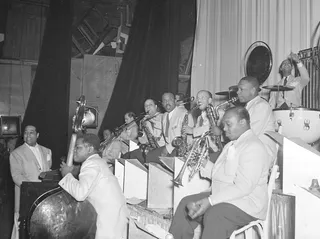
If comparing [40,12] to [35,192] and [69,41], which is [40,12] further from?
[35,192]

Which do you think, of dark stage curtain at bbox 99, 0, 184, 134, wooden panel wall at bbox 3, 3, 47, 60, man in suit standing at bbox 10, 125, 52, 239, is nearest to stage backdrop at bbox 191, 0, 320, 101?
dark stage curtain at bbox 99, 0, 184, 134

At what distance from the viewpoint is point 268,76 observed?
7227mm

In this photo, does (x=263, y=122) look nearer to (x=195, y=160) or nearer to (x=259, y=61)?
(x=195, y=160)

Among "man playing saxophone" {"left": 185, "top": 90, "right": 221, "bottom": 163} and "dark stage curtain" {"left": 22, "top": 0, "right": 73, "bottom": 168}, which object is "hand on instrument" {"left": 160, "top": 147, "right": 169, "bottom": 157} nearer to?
"man playing saxophone" {"left": 185, "top": 90, "right": 221, "bottom": 163}

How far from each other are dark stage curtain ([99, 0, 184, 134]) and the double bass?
5.31 metres

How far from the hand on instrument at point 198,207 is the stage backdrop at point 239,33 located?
393cm

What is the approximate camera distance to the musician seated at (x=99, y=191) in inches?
156

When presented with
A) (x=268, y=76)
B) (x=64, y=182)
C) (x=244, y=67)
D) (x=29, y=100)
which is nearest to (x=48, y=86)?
(x=29, y=100)

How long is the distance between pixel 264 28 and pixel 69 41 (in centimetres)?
460

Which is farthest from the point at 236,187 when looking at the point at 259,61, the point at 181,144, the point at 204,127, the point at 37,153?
the point at 37,153

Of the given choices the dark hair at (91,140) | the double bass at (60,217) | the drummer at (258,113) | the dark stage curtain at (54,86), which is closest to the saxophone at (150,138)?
the drummer at (258,113)

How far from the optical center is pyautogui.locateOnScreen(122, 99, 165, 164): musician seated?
6.41 m

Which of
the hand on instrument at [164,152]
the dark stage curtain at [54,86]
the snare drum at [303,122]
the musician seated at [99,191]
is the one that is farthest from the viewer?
the dark stage curtain at [54,86]

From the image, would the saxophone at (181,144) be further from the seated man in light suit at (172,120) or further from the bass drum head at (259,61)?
the bass drum head at (259,61)
